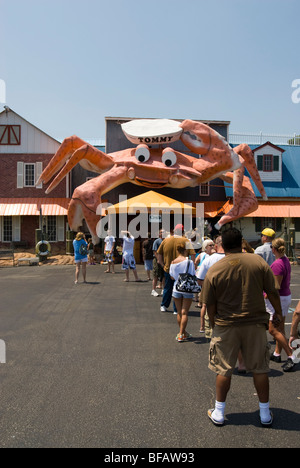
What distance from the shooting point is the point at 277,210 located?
78.5 feet

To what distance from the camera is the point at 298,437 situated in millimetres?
3309

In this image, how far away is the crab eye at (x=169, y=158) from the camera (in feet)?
64.5

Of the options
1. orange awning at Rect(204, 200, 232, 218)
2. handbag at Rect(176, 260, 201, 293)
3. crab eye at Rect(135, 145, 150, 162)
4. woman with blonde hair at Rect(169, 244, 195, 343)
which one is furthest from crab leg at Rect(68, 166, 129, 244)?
handbag at Rect(176, 260, 201, 293)

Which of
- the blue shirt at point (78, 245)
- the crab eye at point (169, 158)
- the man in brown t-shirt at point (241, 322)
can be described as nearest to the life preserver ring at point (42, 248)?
the crab eye at point (169, 158)

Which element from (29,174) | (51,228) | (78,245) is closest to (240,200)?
(78,245)

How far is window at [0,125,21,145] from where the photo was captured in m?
24.3

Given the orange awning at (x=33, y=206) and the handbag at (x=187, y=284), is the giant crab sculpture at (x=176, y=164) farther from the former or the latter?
the handbag at (x=187, y=284)

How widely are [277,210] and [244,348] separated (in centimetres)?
2160

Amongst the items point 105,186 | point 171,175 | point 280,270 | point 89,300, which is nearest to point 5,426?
point 280,270

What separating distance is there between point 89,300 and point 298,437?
269 inches

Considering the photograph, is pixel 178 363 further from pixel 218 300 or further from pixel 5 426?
pixel 5 426

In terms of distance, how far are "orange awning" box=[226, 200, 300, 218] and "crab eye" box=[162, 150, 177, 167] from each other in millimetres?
5109

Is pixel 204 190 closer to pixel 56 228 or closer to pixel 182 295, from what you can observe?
pixel 56 228

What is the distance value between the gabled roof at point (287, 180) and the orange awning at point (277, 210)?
583 millimetres
